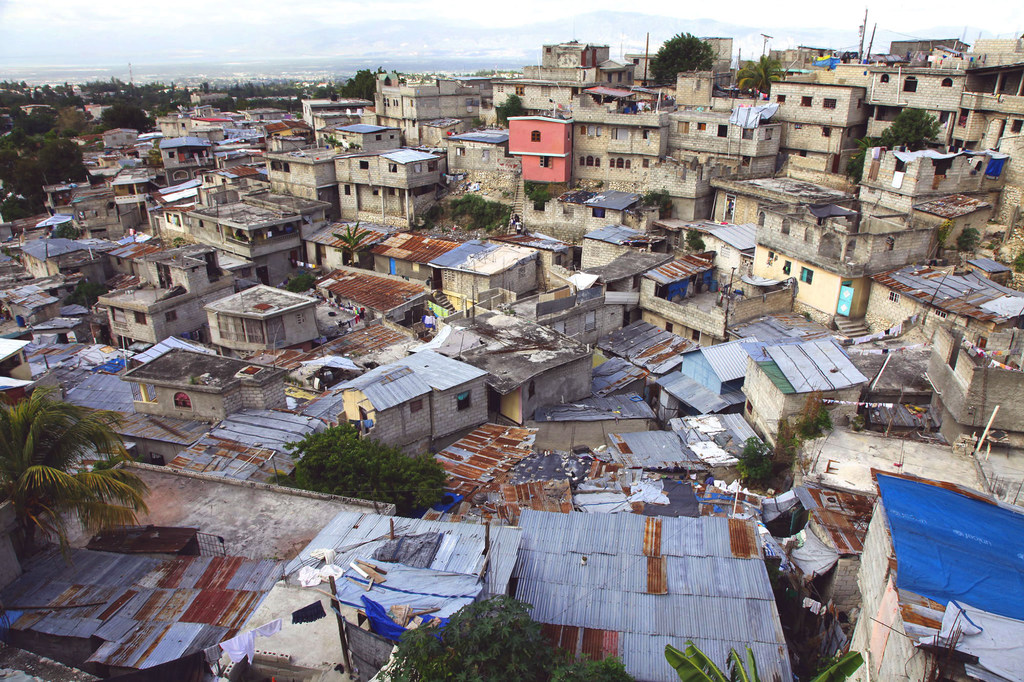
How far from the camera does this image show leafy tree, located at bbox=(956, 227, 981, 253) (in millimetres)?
27078

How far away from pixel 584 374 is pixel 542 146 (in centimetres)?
2194

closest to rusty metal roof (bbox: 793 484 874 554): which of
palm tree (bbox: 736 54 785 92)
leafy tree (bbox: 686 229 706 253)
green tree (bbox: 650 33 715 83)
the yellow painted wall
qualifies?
the yellow painted wall

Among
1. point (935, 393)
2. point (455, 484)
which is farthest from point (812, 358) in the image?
point (455, 484)

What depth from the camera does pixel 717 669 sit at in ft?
27.1

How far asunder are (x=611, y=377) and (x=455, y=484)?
9.54 meters

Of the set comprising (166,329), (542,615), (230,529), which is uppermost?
(542,615)

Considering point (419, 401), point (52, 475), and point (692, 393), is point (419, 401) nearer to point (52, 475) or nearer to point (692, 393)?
point (52, 475)

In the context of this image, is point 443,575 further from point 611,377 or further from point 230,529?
point 611,377

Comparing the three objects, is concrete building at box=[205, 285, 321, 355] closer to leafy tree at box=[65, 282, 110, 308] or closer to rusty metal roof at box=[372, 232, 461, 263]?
rusty metal roof at box=[372, 232, 461, 263]

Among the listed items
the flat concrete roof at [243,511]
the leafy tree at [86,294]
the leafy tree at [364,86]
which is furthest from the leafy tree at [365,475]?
the leafy tree at [364,86]

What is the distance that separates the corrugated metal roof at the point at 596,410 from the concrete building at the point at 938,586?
10.7 metres

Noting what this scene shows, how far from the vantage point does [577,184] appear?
41500 mm

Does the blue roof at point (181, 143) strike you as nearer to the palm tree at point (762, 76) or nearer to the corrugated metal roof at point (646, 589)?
the palm tree at point (762, 76)

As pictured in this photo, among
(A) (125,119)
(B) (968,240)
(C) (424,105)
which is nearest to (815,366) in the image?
(B) (968,240)
